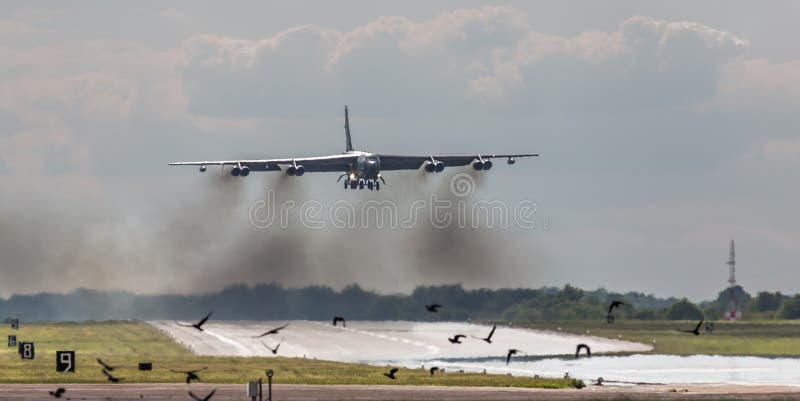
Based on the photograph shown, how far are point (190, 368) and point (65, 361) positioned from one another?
15212mm

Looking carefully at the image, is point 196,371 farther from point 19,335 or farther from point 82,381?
point 19,335

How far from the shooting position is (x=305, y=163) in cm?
17075

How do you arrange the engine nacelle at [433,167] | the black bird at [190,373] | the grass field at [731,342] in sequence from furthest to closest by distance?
the grass field at [731,342]
the engine nacelle at [433,167]
the black bird at [190,373]

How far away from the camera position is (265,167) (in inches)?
6663

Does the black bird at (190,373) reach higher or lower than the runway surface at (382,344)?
lower

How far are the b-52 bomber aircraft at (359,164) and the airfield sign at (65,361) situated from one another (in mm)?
35512

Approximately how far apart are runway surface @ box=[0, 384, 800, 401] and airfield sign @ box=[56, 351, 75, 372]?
588 centimetres

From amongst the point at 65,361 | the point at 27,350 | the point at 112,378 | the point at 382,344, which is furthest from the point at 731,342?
the point at 65,361

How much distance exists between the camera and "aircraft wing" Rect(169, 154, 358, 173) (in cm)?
16562

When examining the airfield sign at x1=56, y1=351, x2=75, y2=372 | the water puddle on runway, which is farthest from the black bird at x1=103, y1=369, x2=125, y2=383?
the water puddle on runway

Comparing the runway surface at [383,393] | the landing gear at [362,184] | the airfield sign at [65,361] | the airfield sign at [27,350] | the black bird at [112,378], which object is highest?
the landing gear at [362,184]

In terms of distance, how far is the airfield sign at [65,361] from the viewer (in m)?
122

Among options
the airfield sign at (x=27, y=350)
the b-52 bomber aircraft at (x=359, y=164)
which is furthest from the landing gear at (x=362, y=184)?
the airfield sign at (x=27, y=350)

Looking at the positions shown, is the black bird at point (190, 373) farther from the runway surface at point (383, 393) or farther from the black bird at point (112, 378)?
the black bird at point (112, 378)
